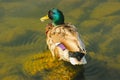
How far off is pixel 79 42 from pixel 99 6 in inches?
132

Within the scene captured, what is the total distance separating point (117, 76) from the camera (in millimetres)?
8438

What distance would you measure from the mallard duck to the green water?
580 mm

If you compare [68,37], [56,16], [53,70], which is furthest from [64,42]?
[56,16]

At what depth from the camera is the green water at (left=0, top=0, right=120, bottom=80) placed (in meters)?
8.82

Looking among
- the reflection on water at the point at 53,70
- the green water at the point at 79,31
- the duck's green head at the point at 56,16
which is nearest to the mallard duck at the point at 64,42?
the duck's green head at the point at 56,16

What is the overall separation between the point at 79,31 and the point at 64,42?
70.4 inches

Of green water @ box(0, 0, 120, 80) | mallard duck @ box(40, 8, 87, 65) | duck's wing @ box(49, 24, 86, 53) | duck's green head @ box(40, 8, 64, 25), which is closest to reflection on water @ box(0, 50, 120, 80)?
green water @ box(0, 0, 120, 80)

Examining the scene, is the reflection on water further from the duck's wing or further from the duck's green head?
the duck's green head

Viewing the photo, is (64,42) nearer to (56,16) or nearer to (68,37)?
(68,37)

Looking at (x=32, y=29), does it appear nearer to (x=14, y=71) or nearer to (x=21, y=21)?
(x=21, y=21)

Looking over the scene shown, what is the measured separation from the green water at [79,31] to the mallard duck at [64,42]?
58 cm

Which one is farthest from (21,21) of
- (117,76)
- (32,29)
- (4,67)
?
(117,76)

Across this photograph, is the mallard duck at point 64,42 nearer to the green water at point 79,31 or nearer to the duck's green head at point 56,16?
the duck's green head at point 56,16

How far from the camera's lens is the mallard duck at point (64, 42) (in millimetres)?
8070
